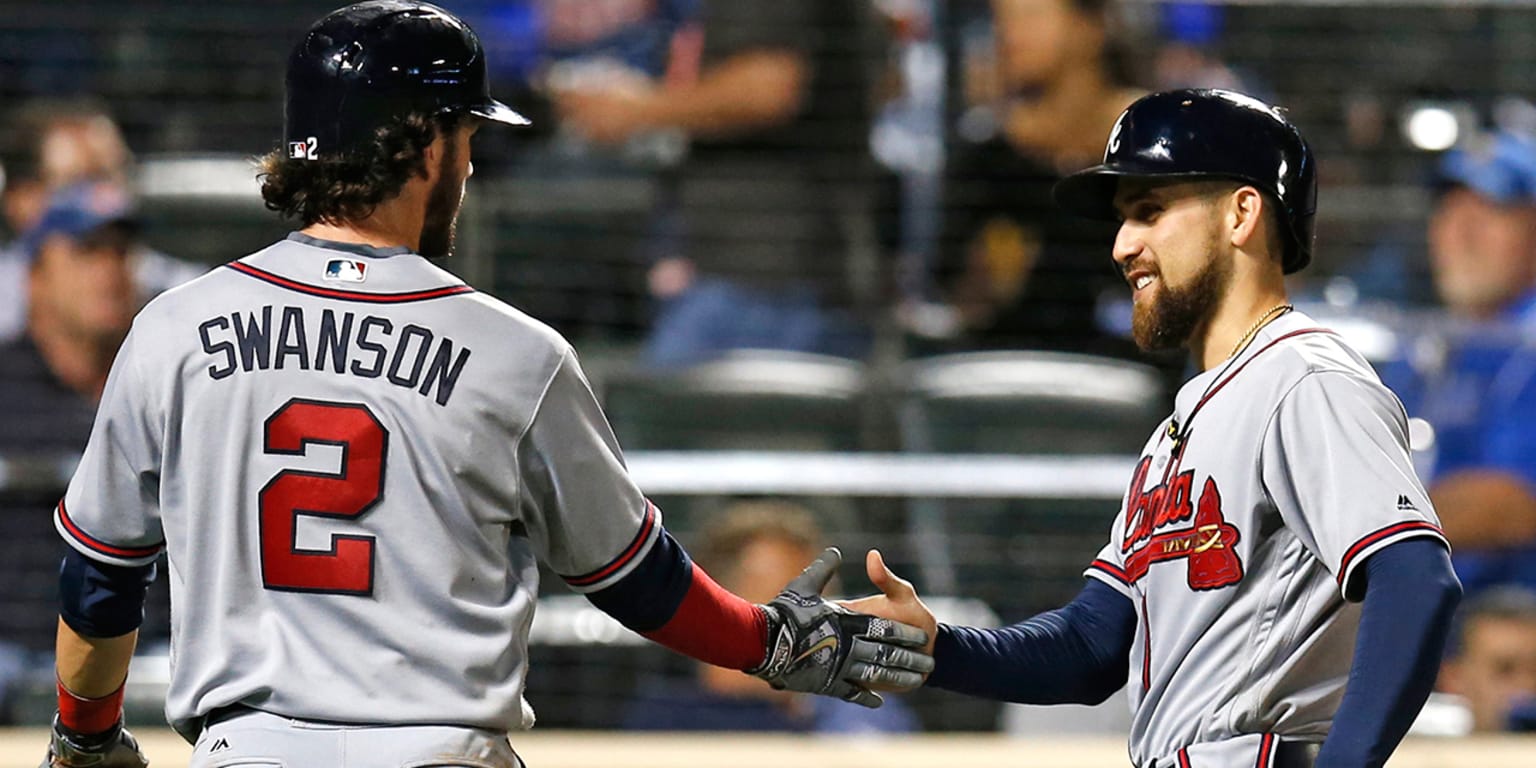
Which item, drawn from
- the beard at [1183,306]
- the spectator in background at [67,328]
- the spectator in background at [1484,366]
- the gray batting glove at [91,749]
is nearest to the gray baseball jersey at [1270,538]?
the beard at [1183,306]

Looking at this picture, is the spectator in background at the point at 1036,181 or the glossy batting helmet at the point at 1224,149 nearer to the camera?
the glossy batting helmet at the point at 1224,149

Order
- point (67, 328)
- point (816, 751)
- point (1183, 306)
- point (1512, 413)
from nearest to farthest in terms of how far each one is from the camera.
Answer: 1. point (1183, 306)
2. point (816, 751)
3. point (1512, 413)
4. point (67, 328)

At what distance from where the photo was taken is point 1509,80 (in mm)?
7090

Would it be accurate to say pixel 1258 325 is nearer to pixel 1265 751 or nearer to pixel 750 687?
pixel 1265 751

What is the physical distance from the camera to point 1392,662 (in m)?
2.37

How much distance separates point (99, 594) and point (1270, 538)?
1580 millimetres

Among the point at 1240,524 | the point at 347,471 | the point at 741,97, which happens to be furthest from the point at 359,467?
the point at 741,97

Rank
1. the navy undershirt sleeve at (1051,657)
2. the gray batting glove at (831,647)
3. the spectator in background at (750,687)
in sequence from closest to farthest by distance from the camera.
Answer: the gray batting glove at (831,647)
the navy undershirt sleeve at (1051,657)
the spectator in background at (750,687)

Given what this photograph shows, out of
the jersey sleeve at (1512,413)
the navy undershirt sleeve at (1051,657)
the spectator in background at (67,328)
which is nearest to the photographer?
the navy undershirt sleeve at (1051,657)

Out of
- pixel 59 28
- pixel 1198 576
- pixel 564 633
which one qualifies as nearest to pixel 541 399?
pixel 1198 576

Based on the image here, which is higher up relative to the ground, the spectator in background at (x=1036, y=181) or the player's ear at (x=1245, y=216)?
the player's ear at (x=1245, y=216)

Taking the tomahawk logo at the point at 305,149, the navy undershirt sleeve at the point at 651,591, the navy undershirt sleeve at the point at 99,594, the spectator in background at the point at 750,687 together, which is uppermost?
the tomahawk logo at the point at 305,149

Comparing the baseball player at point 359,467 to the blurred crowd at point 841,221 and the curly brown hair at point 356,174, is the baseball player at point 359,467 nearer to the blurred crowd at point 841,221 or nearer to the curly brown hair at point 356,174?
the curly brown hair at point 356,174

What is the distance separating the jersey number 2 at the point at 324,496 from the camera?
8.14 feet
